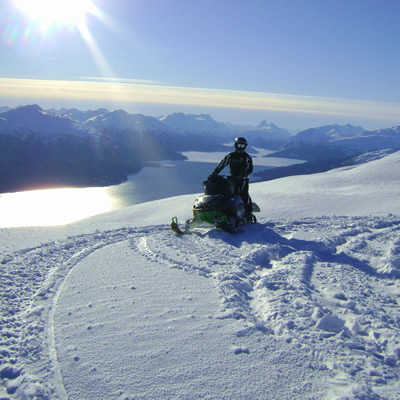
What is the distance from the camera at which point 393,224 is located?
9828 mm

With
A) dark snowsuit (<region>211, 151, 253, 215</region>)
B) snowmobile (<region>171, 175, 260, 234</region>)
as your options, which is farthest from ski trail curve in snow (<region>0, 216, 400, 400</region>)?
dark snowsuit (<region>211, 151, 253, 215</region>)

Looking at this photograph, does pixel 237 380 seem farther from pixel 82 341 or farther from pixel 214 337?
pixel 82 341

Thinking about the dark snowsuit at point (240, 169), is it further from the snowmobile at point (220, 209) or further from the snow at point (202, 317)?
the snow at point (202, 317)

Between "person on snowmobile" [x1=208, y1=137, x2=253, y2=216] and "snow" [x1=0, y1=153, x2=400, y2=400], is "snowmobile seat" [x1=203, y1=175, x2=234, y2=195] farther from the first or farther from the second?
"snow" [x1=0, y1=153, x2=400, y2=400]

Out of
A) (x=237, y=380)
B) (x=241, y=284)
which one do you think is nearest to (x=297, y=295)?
(x=241, y=284)

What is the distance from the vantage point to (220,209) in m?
9.88

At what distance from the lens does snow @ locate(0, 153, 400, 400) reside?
320 centimetres

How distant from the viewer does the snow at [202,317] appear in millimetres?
3195

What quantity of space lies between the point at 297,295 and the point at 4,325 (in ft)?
13.3

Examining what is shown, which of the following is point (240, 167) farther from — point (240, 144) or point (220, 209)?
point (220, 209)

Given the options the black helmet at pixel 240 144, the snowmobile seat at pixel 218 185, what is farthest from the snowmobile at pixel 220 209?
the black helmet at pixel 240 144

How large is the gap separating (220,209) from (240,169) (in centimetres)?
157

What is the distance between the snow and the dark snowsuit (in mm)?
2229

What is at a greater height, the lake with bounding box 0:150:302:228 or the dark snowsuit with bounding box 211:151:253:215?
the dark snowsuit with bounding box 211:151:253:215
